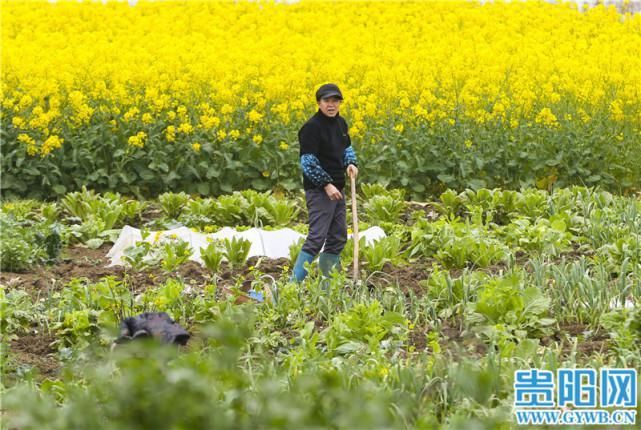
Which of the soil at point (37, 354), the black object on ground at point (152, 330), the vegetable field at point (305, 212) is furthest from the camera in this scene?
the soil at point (37, 354)

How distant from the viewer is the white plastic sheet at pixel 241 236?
784 cm

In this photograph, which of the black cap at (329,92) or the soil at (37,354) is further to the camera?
the black cap at (329,92)

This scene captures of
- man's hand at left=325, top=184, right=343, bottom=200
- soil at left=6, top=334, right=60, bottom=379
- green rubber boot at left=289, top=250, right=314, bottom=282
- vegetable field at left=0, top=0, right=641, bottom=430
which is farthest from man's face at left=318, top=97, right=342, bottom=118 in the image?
soil at left=6, top=334, right=60, bottom=379

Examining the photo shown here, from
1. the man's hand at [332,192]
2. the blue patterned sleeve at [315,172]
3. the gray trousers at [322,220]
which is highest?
the blue patterned sleeve at [315,172]

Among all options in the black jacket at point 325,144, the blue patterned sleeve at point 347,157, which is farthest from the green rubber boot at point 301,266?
the blue patterned sleeve at point 347,157

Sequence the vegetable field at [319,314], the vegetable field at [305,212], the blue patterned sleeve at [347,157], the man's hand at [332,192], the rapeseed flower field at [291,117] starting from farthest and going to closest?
the rapeseed flower field at [291,117] → the blue patterned sleeve at [347,157] → the man's hand at [332,192] → the vegetable field at [305,212] → the vegetable field at [319,314]

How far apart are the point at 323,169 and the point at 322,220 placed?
1.07 feet

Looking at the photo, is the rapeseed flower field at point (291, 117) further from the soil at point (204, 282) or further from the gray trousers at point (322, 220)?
the gray trousers at point (322, 220)

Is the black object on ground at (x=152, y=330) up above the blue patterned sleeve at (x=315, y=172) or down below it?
below

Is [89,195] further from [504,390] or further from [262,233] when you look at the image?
[504,390]

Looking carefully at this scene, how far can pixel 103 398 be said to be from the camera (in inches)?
131

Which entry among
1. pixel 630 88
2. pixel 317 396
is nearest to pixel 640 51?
pixel 630 88

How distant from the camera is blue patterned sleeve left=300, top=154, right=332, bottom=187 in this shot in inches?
264

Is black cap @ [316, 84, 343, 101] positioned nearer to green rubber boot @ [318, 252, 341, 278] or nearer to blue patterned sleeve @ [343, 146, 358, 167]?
blue patterned sleeve @ [343, 146, 358, 167]
